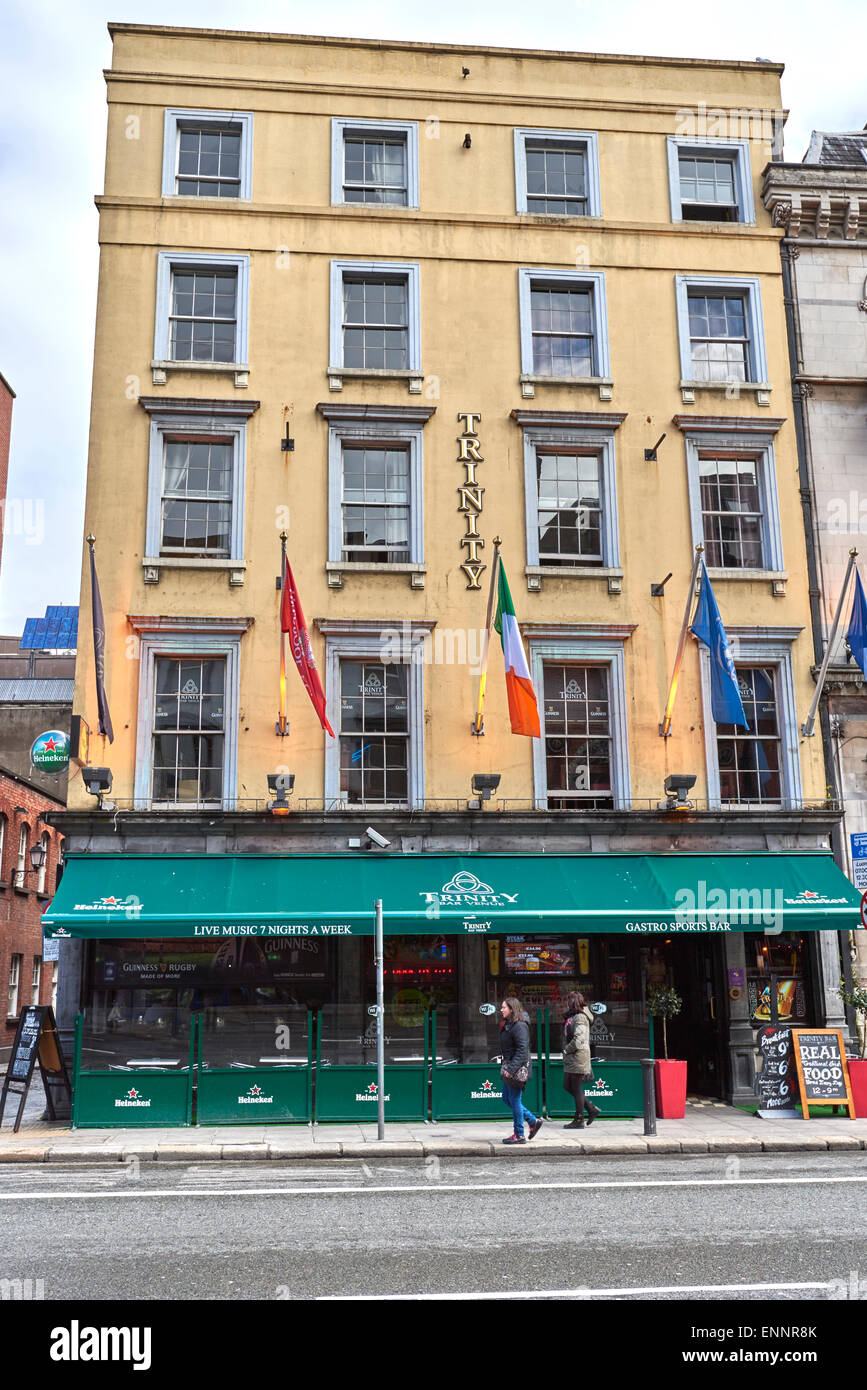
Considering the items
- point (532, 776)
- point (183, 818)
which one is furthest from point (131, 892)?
point (532, 776)

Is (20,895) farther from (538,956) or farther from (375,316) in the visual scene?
(375,316)

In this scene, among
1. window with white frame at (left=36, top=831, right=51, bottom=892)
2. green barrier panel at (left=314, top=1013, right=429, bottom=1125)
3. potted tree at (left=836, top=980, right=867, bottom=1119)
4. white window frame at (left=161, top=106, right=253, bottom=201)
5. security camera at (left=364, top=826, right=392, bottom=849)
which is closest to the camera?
green barrier panel at (left=314, top=1013, right=429, bottom=1125)

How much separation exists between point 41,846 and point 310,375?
18.5m

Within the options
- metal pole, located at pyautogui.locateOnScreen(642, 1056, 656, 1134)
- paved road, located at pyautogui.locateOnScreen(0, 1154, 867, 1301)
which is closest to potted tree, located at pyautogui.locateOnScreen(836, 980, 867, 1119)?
paved road, located at pyautogui.locateOnScreen(0, 1154, 867, 1301)

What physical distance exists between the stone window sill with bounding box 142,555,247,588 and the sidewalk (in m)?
8.61

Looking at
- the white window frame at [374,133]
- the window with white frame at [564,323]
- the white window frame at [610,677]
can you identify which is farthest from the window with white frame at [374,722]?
the white window frame at [374,133]

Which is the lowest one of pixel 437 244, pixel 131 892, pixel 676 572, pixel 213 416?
pixel 131 892

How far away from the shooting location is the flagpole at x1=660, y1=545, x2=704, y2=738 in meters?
19.1

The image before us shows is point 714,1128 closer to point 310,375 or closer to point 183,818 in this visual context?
point 183,818

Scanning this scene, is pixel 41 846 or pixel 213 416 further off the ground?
pixel 213 416

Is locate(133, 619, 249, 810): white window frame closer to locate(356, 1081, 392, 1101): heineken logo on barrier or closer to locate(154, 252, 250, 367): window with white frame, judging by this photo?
locate(154, 252, 250, 367): window with white frame

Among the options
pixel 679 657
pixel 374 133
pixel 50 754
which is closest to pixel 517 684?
pixel 679 657

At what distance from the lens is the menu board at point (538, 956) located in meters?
19.3

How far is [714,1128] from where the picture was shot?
1595 cm
